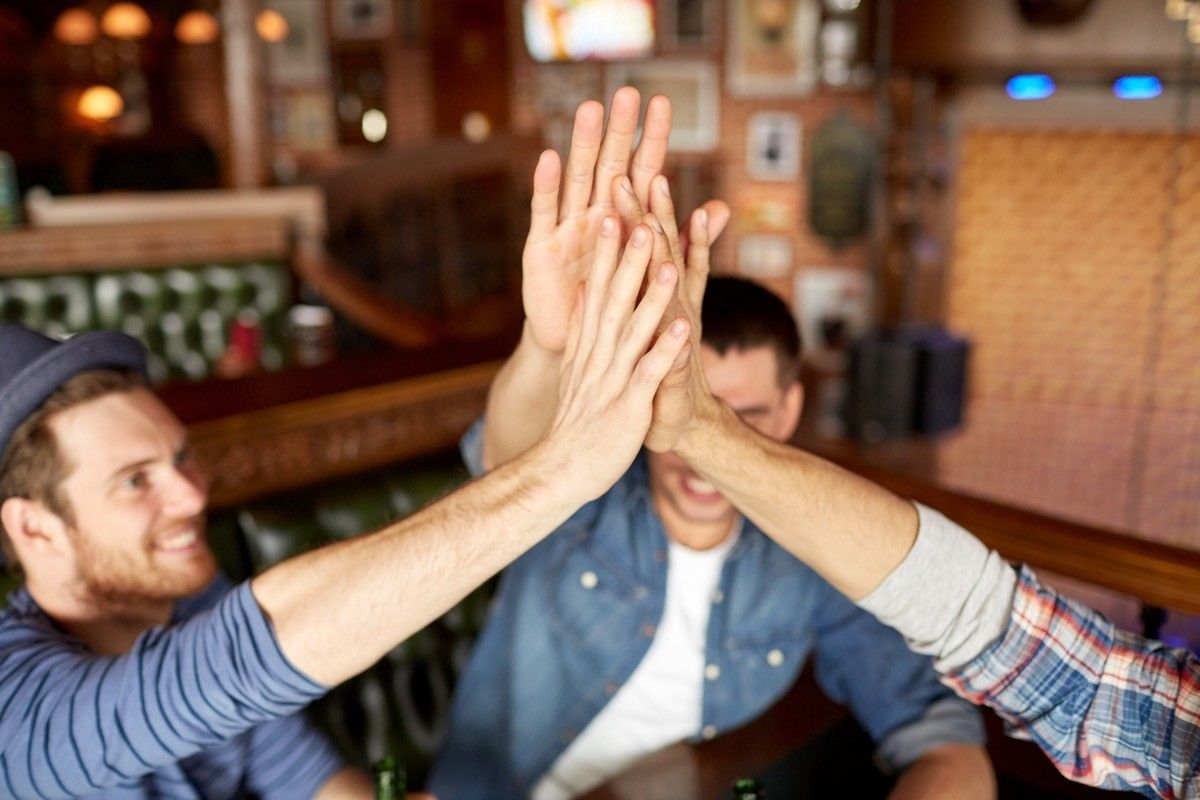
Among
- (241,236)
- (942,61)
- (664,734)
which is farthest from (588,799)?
(942,61)

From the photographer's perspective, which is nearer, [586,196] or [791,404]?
[586,196]

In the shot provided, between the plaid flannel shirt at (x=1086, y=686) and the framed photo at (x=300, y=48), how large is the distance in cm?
1015

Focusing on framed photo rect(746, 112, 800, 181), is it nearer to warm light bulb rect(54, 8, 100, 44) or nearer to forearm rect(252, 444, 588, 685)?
warm light bulb rect(54, 8, 100, 44)

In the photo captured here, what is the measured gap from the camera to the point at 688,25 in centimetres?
816

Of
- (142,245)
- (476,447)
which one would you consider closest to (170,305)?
(142,245)

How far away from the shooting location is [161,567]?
1.41 metres

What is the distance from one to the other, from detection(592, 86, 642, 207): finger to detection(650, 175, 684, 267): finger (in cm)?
5

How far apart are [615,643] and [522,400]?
1.39ft

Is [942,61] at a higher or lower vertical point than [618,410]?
higher

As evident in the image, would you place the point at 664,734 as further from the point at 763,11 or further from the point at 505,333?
the point at 763,11

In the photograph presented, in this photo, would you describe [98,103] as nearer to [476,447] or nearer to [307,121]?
[307,121]

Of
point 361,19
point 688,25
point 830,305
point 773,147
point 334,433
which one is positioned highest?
point 361,19

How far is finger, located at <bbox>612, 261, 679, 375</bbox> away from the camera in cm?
106

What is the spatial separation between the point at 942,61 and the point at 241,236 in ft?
12.9
